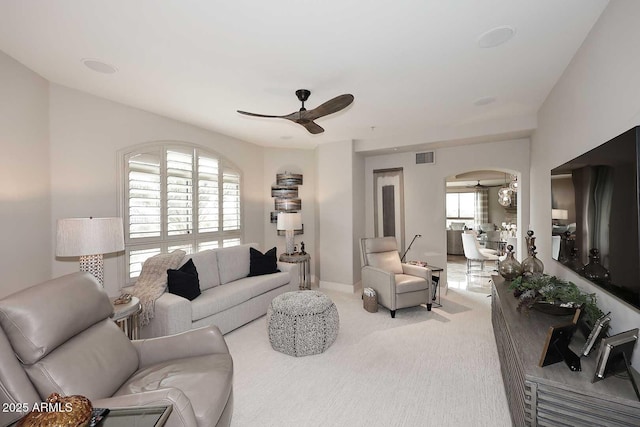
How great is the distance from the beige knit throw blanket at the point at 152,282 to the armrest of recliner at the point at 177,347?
1040 mm

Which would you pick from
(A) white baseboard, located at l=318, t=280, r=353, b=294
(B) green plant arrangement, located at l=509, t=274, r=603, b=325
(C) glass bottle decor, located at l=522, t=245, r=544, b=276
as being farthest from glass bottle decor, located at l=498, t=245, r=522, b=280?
(A) white baseboard, located at l=318, t=280, r=353, b=294

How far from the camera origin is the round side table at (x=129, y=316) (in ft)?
7.71

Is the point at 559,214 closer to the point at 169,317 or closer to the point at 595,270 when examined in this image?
the point at 595,270

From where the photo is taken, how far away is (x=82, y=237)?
2283mm

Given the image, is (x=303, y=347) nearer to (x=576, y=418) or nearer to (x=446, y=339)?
(x=446, y=339)

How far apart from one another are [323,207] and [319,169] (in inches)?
28.9

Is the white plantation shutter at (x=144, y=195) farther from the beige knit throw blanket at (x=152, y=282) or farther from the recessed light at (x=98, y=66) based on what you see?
the recessed light at (x=98, y=66)

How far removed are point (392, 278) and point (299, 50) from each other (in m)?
2.90

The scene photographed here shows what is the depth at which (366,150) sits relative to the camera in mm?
5191

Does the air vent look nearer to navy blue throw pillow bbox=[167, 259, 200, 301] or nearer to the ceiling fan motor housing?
the ceiling fan motor housing

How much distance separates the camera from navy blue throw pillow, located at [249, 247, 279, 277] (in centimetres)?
429

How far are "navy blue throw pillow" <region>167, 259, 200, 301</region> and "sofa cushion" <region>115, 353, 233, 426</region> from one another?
137 cm

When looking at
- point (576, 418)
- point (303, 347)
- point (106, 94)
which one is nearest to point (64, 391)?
point (303, 347)

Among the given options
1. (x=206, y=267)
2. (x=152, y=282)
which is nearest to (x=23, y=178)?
(x=152, y=282)
